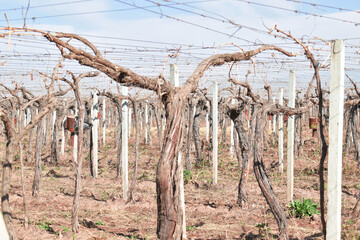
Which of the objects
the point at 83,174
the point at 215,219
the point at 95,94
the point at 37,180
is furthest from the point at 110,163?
the point at 215,219

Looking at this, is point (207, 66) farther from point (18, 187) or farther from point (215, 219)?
point (18, 187)

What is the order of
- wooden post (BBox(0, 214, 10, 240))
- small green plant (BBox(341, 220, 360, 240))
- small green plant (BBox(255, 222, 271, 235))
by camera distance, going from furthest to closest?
small green plant (BBox(255, 222, 271, 235)) → small green plant (BBox(341, 220, 360, 240)) → wooden post (BBox(0, 214, 10, 240))

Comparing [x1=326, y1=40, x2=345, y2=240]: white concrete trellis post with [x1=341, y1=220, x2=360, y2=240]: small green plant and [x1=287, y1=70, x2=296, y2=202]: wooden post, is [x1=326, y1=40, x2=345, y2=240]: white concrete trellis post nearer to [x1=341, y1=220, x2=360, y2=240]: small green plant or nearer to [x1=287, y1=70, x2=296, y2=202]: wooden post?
[x1=341, y1=220, x2=360, y2=240]: small green plant

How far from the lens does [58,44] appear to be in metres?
3.87

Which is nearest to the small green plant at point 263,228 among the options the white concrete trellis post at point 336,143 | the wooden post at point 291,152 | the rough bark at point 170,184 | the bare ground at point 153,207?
the bare ground at point 153,207

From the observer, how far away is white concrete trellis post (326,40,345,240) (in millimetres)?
4227

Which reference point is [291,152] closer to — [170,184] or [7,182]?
[170,184]

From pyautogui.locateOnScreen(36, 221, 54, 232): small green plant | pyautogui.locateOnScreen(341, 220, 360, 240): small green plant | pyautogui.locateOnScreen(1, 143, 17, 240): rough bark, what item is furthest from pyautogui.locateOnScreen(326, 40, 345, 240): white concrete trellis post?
pyautogui.locateOnScreen(36, 221, 54, 232): small green plant

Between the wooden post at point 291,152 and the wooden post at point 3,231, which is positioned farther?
the wooden post at point 291,152

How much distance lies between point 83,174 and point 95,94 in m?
2.70

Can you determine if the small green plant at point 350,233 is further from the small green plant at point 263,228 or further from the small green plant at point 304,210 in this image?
the small green plant at point 263,228

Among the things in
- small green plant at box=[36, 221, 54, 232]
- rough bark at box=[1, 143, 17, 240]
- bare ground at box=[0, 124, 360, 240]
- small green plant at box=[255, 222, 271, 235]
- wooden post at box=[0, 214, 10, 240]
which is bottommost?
bare ground at box=[0, 124, 360, 240]

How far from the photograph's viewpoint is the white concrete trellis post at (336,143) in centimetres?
423

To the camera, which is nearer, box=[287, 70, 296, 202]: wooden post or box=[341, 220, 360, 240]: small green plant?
box=[341, 220, 360, 240]: small green plant
